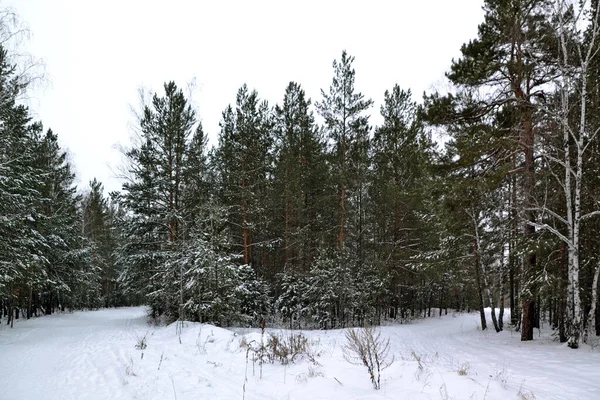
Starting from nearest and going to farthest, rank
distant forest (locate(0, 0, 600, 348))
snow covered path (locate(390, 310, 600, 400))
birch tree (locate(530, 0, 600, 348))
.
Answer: snow covered path (locate(390, 310, 600, 400)) < birch tree (locate(530, 0, 600, 348)) < distant forest (locate(0, 0, 600, 348))

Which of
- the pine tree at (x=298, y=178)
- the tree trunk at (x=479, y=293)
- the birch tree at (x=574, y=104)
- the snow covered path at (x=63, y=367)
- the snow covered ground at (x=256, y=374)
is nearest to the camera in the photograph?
the snow covered ground at (x=256, y=374)

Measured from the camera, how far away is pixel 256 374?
6293 mm

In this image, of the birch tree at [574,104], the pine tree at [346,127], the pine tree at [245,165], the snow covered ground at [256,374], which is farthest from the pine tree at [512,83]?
the pine tree at [245,165]

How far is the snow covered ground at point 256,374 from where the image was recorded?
4.92 m

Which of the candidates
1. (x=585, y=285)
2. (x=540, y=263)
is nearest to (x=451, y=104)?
(x=540, y=263)

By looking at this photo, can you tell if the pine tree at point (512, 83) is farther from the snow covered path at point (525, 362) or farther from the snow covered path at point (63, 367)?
the snow covered path at point (63, 367)

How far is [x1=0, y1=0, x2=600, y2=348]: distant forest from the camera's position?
10.1m

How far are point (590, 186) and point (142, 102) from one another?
1861cm

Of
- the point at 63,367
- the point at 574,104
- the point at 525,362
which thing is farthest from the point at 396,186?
the point at 63,367

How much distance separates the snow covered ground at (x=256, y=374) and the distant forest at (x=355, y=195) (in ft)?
8.99

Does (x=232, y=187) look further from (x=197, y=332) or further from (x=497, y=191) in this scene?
(x=497, y=191)

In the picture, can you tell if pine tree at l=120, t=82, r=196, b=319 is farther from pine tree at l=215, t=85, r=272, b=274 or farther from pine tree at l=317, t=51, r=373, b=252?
pine tree at l=317, t=51, r=373, b=252

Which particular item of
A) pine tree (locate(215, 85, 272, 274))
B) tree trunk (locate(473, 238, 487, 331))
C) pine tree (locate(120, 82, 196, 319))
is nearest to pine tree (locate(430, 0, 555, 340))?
tree trunk (locate(473, 238, 487, 331))

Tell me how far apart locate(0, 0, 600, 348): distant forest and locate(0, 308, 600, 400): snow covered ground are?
108 inches
